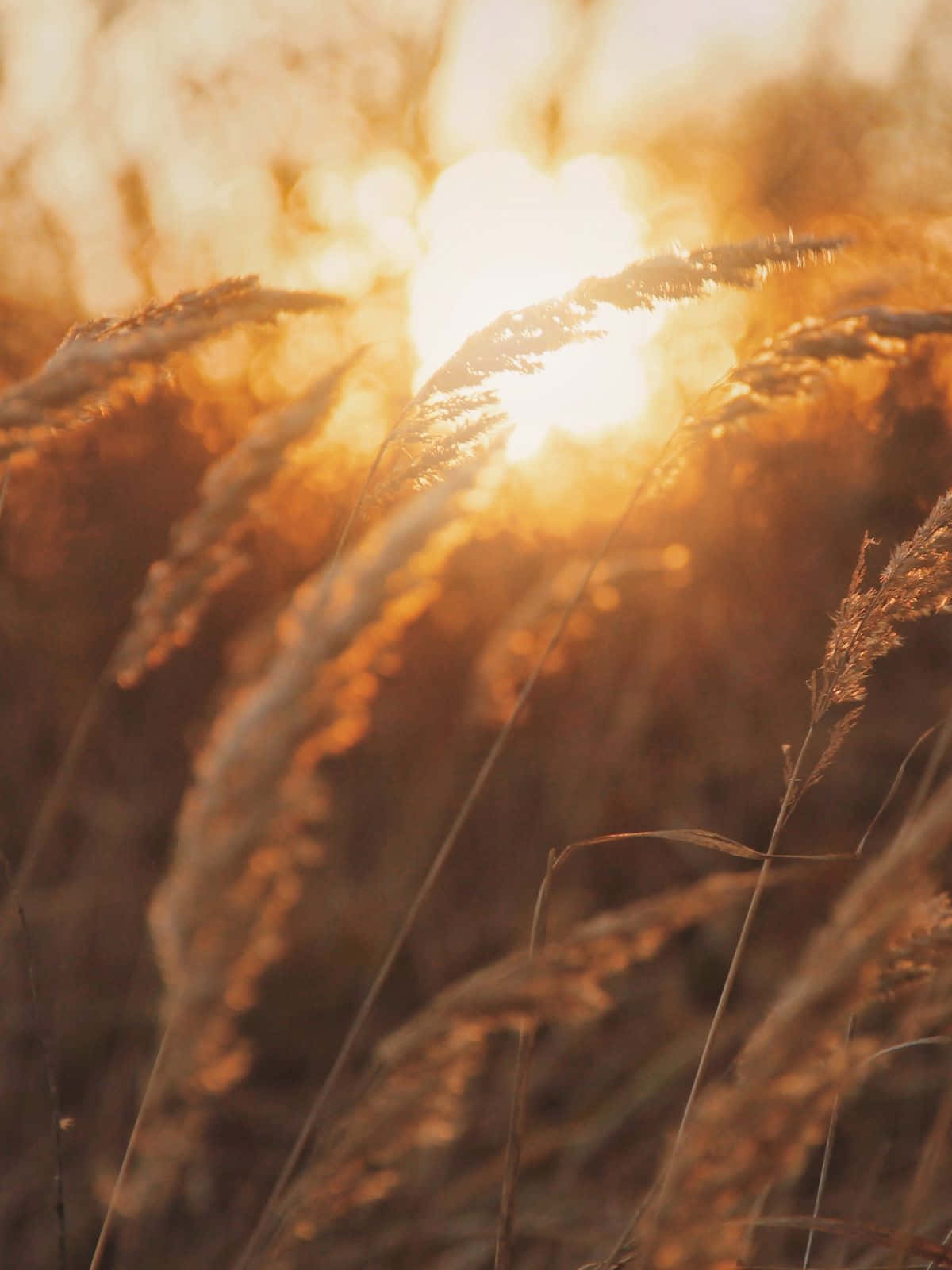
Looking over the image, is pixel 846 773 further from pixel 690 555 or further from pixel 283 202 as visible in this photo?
pixel 283 202

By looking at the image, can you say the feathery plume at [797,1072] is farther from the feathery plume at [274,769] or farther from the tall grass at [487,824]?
the feathery plume at [274,769]

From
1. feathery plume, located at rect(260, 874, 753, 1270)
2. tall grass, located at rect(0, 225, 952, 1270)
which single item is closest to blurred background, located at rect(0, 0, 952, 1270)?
tall grass, located at rect(0, 225, 952, 1270)

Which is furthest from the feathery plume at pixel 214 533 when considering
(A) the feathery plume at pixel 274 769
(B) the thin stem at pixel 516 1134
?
(B) the thin stem at pixel 516 1134

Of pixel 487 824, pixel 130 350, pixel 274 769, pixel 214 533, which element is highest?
pixel 130 350

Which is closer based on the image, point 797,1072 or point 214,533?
point 797,1072

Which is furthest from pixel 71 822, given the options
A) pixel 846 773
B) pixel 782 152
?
pixel 782 152

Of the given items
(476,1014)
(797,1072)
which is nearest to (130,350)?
(476,1014)

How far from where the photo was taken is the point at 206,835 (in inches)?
21.4

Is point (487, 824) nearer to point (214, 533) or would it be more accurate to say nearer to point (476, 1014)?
point (214, 533)

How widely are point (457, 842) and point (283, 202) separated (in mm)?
2432

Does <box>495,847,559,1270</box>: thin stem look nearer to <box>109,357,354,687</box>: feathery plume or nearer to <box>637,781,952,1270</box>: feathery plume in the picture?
<box>637,781,952,1270</box>: feathery plume

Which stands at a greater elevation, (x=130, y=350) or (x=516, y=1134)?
(x=130, y=350)

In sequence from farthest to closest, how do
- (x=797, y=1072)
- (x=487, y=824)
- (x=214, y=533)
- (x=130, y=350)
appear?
(x=487, y=824) < (x=214, y=533) < (x=130, y=350) < (x=797, y=1072)

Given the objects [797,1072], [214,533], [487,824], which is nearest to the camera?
[797,1072]
